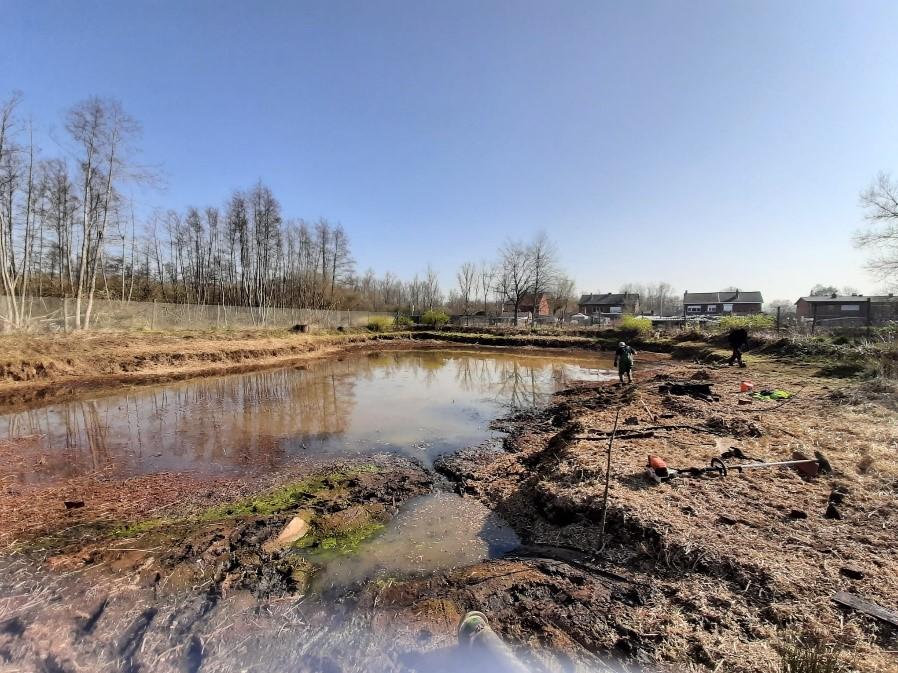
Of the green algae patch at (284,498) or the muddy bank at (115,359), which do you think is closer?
the green algae patch at (284,498)

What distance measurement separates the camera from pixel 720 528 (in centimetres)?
398

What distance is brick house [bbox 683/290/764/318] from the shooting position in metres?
69.8

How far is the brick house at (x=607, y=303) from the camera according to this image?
77375 mm

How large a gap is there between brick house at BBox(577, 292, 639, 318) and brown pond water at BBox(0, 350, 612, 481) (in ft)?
215

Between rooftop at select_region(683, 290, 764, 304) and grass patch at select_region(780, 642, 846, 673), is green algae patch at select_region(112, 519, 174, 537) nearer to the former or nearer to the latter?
grass patch at select_region(780, 642, 846, 673)

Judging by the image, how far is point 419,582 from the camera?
12.8 ft

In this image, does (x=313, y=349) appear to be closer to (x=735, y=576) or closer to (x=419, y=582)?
(x=419, y=582)

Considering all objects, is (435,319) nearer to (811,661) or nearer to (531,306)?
(531,306)

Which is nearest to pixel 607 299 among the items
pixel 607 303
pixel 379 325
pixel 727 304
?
pixel 607 303

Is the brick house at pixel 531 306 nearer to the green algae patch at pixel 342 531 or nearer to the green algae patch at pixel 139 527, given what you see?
the green algae patch at pixel 342 531

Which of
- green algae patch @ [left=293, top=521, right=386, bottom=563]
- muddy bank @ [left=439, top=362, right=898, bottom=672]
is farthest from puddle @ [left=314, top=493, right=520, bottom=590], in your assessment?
muddy bank @ [left=439, top=362, right=898, bottom=672]

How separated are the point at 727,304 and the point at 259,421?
8519 centimetres

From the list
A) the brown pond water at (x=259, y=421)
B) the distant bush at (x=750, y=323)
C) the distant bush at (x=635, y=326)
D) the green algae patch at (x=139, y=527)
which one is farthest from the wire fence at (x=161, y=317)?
the distant bush at (x=750, y=323)

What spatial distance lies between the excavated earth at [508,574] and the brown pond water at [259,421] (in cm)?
149
